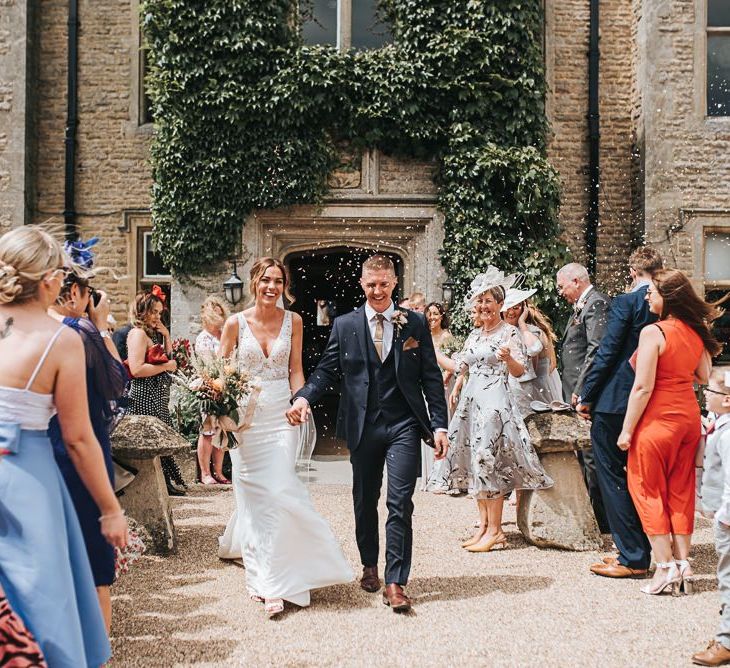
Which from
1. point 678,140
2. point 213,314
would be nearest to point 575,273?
point 213,314

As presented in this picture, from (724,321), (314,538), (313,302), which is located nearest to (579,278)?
(314,538)

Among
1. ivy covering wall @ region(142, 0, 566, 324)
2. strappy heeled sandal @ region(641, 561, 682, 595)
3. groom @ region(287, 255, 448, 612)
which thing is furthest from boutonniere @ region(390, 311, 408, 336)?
ivy covering wall @ region(142, 0, 566, 324)

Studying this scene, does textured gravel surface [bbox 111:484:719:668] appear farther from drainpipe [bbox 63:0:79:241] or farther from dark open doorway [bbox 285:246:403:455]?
dark open doorway [bbox 285:246:403:455]

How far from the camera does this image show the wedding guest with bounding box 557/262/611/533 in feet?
20.1

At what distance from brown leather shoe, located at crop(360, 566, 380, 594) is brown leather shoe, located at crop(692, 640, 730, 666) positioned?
1866 mm

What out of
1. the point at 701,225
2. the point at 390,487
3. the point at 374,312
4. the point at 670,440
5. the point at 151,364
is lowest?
the point at 390,487

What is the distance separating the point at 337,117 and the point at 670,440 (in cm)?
743

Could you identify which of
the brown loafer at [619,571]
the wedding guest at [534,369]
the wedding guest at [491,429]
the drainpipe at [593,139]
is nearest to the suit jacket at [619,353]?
the wedding guest at [491,429]

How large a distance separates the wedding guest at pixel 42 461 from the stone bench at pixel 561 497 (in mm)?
3931

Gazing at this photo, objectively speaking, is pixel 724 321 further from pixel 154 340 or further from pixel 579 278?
pixel 154 340

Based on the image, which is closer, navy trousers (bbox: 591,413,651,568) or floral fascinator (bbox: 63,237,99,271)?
floral fascinator (bbox: 63,237,99,271)

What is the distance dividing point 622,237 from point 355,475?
27.7ft

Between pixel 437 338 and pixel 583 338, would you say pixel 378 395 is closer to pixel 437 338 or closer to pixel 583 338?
pixel 583 338

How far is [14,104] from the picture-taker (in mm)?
11641
